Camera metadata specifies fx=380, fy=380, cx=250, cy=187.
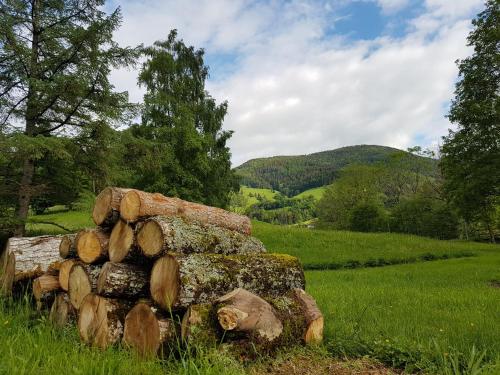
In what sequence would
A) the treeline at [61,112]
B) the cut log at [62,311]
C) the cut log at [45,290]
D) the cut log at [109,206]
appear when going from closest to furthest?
the cut log at [109,206] < the cut log at [62,311] < the cut log at [45,290] < the treeline at [61,112]

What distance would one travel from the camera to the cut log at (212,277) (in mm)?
4406

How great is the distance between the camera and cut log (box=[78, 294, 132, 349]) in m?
4.64

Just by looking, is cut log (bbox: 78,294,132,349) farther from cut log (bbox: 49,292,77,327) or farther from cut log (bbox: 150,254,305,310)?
cut log (bbox: 49,292,77,327)

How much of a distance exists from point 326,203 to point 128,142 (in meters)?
64.2

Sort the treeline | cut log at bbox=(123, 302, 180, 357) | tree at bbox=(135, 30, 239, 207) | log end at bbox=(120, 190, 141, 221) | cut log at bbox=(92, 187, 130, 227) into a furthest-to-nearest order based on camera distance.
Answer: tree at bbox=(135, 30, 239, 207) < the treeline < cut log at bbox=(92, 187, 130, 227) < log end at bbox=(120, 190, 141, 221) < cut log at bbox=(123, 302, 180, 357)

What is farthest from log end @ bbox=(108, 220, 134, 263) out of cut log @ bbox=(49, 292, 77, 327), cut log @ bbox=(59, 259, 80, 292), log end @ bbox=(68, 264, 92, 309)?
cut log @ bbox=(49, 292, 77, 327)

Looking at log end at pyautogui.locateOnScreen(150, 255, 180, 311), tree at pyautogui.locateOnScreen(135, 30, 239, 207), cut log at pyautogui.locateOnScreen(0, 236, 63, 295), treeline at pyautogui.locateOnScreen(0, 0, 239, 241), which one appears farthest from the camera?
tree at pyautogui.locateOnScreen(135, 30, 239, 207)

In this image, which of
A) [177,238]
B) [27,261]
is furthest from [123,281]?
[27,261]

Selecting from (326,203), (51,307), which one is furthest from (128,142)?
(326,203)

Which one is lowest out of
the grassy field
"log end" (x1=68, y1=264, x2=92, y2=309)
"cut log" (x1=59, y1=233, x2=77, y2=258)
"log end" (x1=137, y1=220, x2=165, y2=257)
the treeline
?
the grassy field

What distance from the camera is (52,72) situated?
12539mm

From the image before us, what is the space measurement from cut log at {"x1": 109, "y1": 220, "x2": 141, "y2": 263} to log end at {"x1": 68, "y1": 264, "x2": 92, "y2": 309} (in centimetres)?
49

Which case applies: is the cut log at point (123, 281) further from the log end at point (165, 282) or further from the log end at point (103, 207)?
the log end at point (103, 207)

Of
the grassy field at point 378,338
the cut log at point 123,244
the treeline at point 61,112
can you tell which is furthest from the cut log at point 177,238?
the treeline at point 61,112
